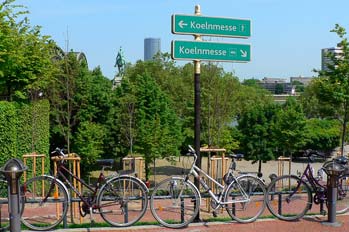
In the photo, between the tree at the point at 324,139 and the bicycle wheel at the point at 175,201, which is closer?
the bicycle wheel at the point at 175,201

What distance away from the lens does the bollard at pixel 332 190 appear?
6.93 m

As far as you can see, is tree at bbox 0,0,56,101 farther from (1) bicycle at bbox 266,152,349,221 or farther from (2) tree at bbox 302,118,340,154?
(2) tree at bbox 302,118,340,154

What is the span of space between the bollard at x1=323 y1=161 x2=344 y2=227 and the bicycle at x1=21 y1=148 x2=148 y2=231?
8.89 ft

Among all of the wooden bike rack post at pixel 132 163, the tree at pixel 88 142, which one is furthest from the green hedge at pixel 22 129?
the tree at pixel 88 142

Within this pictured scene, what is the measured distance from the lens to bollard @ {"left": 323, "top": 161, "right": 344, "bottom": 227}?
693 centimetres

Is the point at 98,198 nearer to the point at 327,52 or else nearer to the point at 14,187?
the point at 14,187

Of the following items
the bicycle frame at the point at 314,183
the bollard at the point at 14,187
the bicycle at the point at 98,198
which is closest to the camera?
the bollard at the point at 14,187

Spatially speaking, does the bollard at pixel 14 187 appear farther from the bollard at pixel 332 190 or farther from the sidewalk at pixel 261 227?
the bollard at pixel 332 190

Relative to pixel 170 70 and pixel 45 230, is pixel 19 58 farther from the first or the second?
pixel 170 70

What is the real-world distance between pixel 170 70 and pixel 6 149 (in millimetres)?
31135

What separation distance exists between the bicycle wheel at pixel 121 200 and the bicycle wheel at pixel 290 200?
6.38 ft

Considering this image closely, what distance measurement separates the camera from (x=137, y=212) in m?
6.90

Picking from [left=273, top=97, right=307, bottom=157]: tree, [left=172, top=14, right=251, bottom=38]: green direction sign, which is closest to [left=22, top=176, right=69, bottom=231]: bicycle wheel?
[left=172, top=14, right=251, bottom=38]: green direction sign

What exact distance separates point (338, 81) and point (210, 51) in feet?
29.8
